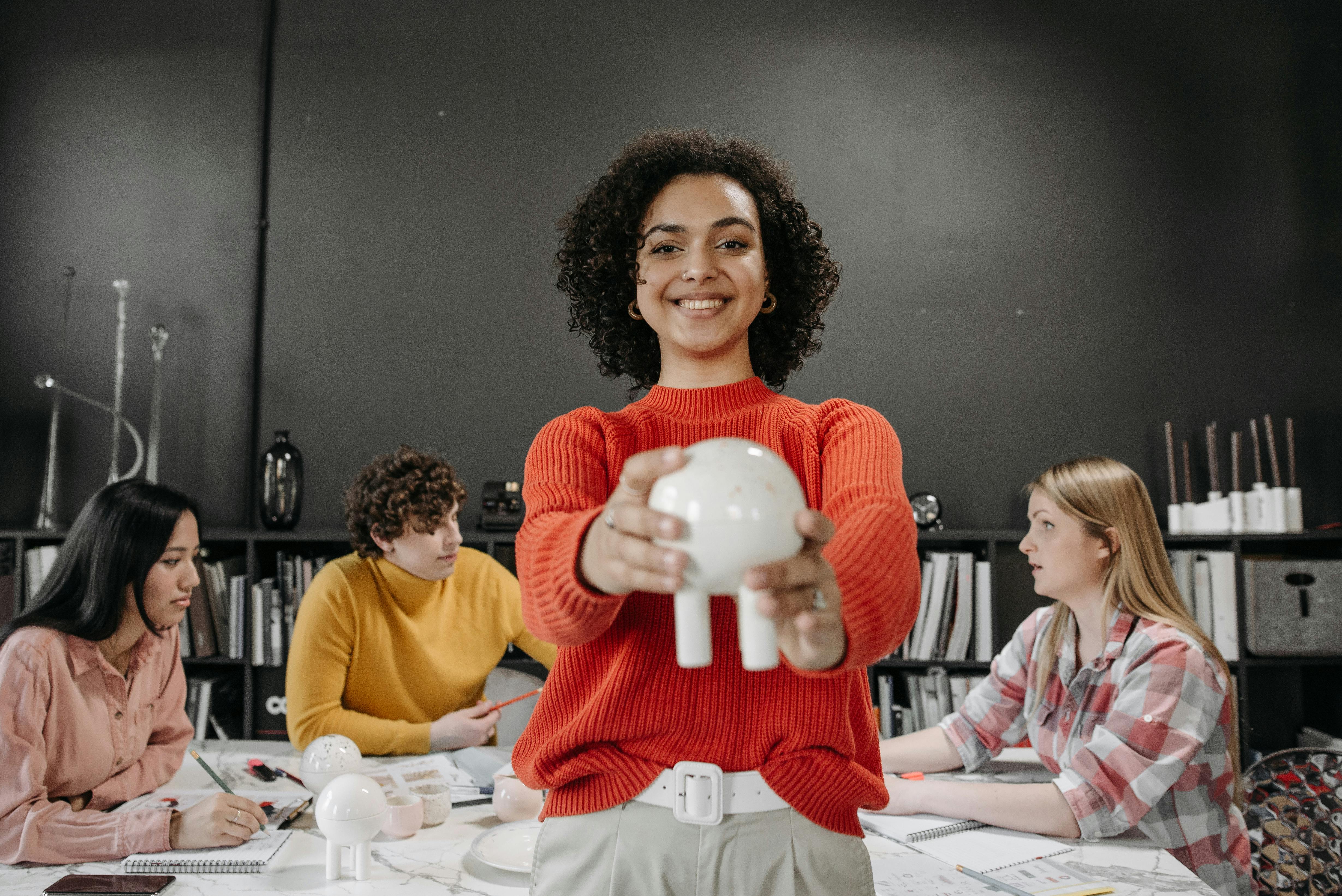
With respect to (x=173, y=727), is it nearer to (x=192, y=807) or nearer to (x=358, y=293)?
(x=192, y=807)

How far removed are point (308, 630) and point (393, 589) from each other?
0.26 metres

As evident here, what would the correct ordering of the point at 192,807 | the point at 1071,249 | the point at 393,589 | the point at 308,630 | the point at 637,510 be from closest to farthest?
the point at 637,510 → the point at 192,807 → the point at 308,630 → the point at 393,589 → the point at 1071,249

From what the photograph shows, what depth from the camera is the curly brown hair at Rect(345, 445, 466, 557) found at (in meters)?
2.46

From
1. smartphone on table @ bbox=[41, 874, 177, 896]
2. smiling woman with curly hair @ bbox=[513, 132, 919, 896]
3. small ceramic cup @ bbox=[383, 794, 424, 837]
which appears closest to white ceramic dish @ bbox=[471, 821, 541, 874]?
small ceramic cup @ bbox=[383, 794, 424, 837]

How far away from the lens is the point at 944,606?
2.95 metres

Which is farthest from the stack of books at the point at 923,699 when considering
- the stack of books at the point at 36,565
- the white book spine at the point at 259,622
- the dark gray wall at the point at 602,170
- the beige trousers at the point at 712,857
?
the stack of books at the point at 36,565

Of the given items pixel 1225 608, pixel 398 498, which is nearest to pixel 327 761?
pixel 398 498

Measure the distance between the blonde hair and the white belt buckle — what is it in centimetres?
132

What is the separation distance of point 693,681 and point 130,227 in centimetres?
360

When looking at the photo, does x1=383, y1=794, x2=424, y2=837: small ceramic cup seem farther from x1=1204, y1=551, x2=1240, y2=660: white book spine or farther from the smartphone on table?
x1=1204, y1=551, x2=1240, y2=660: white book spine

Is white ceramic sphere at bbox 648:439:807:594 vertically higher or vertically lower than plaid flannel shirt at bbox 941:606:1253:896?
higher

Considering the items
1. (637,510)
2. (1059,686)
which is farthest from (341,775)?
(1059,686)

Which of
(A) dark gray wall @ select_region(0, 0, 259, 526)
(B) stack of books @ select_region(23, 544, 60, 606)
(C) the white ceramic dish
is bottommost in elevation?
(C) the white ceramic dish

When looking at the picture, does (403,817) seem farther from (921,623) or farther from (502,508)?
(921,623)
